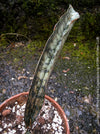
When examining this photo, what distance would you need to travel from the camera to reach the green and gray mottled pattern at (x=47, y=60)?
50 cm

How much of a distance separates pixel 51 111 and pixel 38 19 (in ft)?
4.13

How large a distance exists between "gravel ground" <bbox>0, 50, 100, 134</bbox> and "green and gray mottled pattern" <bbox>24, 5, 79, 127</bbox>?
69cm

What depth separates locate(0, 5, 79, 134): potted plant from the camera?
0.52 metres

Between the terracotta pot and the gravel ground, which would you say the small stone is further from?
the gravel ground

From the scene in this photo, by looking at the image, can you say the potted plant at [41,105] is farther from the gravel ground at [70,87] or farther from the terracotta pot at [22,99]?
the gravel ground at [70,87]

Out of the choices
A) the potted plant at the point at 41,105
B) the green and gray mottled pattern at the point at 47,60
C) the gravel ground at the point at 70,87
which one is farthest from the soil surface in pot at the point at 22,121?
the gravel ground at the point at 70,87

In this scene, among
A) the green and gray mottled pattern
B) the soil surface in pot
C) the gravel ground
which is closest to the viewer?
the green and gray mottled pattern

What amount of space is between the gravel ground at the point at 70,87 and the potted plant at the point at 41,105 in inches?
14.0

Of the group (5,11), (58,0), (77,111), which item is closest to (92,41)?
(58,0)

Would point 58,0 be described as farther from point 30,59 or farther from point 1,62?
point 1,62

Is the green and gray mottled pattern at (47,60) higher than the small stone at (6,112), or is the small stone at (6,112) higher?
the green and gray mottled pattern at (47,60)

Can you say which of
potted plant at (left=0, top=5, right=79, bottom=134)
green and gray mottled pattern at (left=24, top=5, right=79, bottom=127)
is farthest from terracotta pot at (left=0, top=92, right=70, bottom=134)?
green and gray mottled pattern at (left=24, top=5, right=79, bottom=127)

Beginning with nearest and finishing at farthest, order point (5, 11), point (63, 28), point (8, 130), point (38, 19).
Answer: point (63, 28), point (8, 130), point (5, 11), point (38, 19)

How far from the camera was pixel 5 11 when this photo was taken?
1619 millimetres
